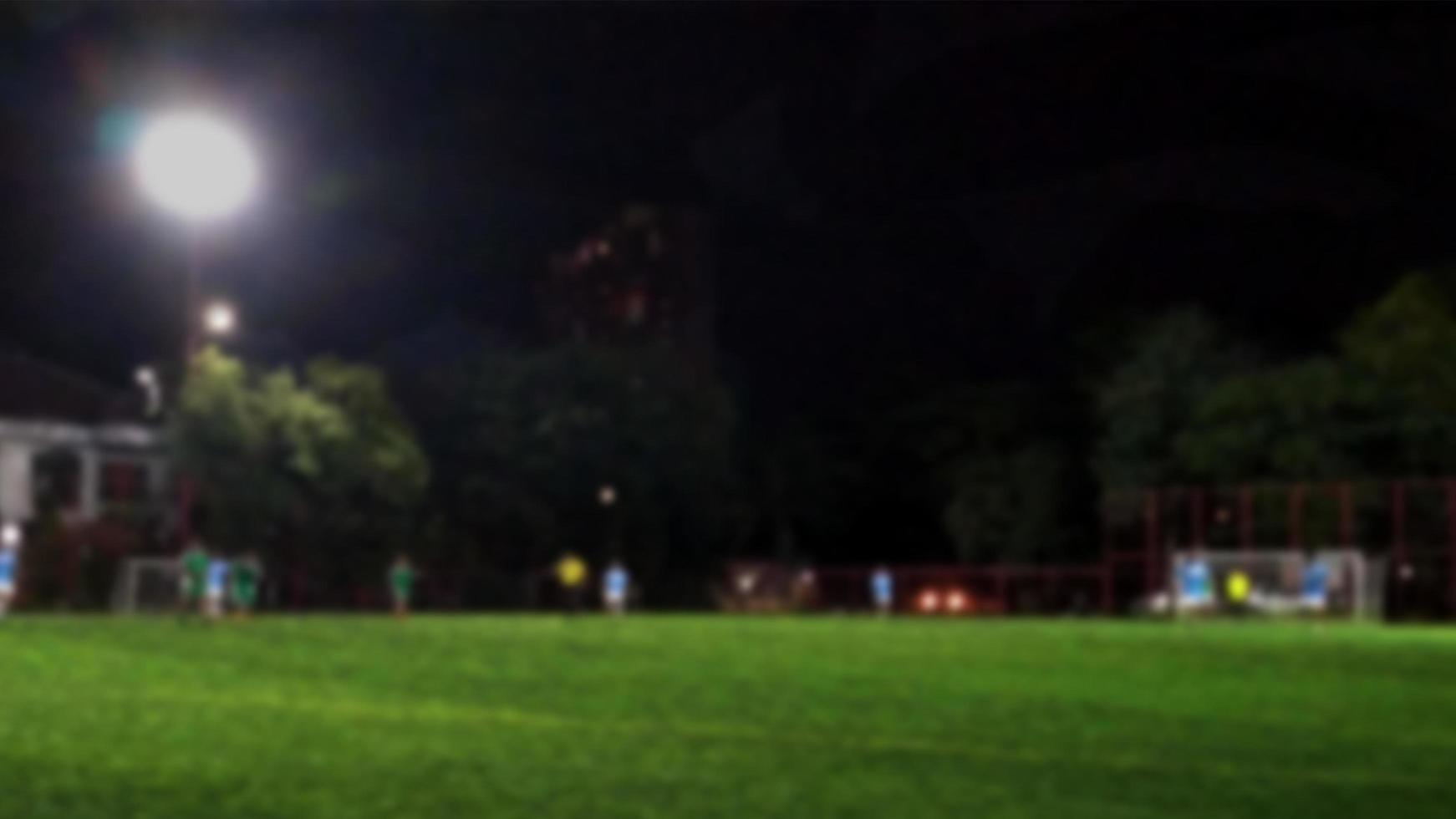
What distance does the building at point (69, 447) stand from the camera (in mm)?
49844

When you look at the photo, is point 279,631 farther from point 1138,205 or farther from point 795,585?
point 1138,205

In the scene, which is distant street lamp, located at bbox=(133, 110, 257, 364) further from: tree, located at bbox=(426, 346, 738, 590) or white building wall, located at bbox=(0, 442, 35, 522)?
tree, located at bbox=(426, 346, 738, 590)

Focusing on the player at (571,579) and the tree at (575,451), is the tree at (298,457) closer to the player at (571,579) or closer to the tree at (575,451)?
the player at (571,579)

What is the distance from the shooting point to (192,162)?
40844mm

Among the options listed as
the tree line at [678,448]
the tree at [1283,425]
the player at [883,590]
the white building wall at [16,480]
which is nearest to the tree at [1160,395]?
the tree line at [678,448]

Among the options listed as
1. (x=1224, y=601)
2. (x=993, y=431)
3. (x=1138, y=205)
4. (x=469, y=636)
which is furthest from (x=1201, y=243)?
(x=469, y=636)

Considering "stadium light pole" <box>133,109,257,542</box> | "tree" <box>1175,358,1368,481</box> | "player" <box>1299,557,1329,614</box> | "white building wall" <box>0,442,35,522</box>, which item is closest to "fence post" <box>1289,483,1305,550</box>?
"player" <box>1299,557,1329,614</box>

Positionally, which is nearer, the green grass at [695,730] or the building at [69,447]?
the green grass at [695,730]

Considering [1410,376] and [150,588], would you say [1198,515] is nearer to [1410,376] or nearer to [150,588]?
[1410,376]

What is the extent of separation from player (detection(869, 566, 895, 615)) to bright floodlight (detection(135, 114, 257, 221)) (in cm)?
2162

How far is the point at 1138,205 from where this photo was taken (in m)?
75.9

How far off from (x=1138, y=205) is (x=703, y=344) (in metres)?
27.1

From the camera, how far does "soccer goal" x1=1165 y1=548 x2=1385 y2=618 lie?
44094 mm

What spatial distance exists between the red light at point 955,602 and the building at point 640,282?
39.4 meters
